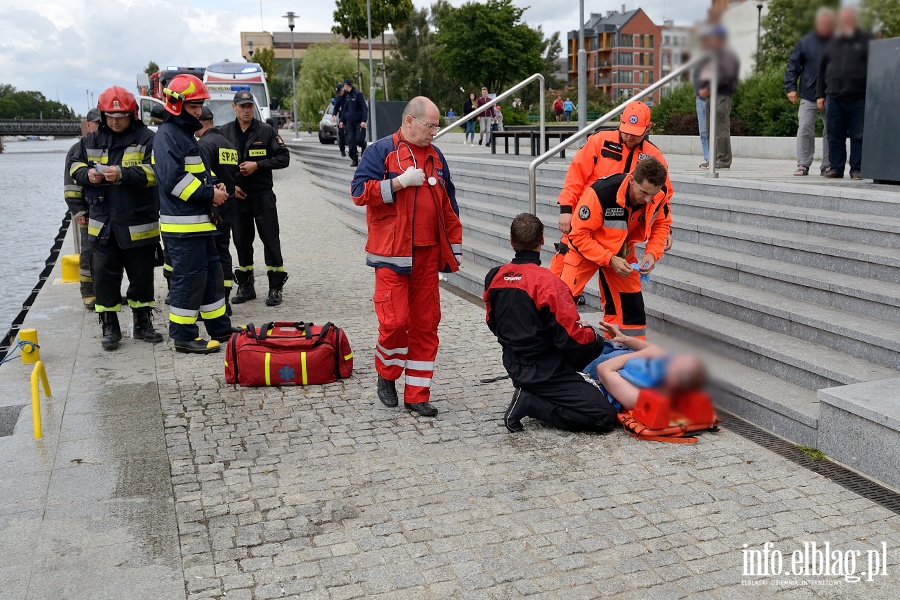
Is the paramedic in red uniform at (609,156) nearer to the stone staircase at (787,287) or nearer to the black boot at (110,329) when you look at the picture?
the stone staircase at (787,287)

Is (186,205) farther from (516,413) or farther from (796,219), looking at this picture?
(796,219)

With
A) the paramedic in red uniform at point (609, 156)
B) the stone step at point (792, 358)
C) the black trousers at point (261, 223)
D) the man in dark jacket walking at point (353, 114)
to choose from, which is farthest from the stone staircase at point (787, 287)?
the man in dark jacket walking at point (353, 114)

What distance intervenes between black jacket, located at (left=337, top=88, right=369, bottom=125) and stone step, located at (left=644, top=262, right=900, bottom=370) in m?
12.5

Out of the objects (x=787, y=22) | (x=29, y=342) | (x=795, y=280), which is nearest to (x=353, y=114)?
(x=29, y=342)

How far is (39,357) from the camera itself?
7.16 meters

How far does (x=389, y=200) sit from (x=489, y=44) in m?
44.4

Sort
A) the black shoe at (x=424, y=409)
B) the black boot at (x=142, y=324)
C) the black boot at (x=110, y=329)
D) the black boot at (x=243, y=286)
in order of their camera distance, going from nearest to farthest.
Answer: the black shoe at (x=424, y=409) → the black boot at (x=110, y=329) → the black boot at (x=142, y=324) → the black boot at (x=243, y=286)

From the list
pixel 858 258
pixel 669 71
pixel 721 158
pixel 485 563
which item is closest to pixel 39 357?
pixel 485 563

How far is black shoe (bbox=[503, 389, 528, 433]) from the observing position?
5266mm

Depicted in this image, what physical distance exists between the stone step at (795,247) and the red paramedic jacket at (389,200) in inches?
113

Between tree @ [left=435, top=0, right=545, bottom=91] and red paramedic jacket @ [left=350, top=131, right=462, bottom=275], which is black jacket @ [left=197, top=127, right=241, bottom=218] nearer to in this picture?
red paramedic jacket @ [left=350, top=131, right=462, bottom=275]

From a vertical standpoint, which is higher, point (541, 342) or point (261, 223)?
point (261, 223)

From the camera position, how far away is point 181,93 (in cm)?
695

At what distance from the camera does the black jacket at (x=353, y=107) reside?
1845 centimetres
